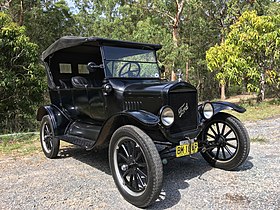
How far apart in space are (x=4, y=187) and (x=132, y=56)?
243 centimetres

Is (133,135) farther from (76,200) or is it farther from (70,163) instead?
(70,163)

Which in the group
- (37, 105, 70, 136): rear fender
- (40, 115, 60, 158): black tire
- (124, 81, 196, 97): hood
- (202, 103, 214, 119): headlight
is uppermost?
(124, 81, 196, 97): hood

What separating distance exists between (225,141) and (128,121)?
1.42 m

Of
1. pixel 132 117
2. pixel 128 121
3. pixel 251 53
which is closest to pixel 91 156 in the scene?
pixel 128 121

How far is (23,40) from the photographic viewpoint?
679 centimetres

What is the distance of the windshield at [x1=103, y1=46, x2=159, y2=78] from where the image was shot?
3672 mm

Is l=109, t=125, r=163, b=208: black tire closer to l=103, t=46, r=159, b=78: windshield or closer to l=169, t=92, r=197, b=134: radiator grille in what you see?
l=169, t=92, r=197, b=134: radiator grille

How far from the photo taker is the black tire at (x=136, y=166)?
242 cm

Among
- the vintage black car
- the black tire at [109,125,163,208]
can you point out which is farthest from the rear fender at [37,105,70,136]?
the black tire at [109,125,163,208]

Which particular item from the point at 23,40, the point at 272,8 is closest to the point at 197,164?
the point at 23,40

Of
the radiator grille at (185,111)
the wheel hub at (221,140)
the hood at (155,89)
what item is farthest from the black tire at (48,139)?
the wheel hub at (221,140)

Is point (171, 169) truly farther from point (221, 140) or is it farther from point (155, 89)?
point (155, 89)

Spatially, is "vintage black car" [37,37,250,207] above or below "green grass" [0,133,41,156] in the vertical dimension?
above

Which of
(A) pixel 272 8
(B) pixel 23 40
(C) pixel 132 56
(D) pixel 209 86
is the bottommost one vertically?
(D) pixel 209 86
